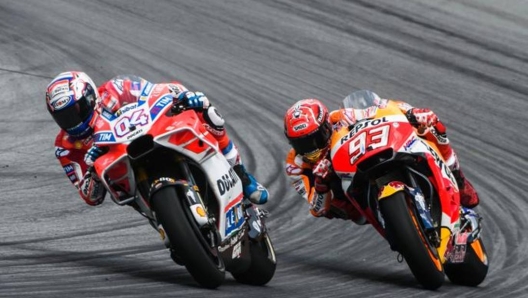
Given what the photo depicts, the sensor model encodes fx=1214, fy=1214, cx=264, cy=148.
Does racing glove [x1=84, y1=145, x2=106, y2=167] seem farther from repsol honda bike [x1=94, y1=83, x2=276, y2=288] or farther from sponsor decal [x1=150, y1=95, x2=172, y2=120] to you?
sponsor decal [x1=150, y1=95, x2=172, y2=120]

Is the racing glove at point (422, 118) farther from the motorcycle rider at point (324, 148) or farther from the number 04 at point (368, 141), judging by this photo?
the number 04 at point (368, 141)

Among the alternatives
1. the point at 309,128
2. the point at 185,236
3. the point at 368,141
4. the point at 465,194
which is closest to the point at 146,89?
the point at 309,128

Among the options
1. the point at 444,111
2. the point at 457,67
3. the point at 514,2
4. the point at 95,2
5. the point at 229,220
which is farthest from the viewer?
the point at 95,2

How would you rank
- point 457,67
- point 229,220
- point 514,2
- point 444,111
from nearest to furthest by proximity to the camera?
1. point 229,220
2. point 444,111
3. point 457,67
4. point 514,2

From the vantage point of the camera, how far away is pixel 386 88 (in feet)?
46.3

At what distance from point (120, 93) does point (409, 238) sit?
2.20m

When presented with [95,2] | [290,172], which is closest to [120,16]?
[95,2]

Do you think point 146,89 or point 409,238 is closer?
point 409,238

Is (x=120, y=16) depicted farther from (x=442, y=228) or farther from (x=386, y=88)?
(x=442, y=228)

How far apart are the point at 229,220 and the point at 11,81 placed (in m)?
6.93

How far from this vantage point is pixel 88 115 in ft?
25.7

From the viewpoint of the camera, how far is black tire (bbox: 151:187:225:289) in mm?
6875

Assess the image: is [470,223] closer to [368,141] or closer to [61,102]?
[368,141]

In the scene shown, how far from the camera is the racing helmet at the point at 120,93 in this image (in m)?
7.95
